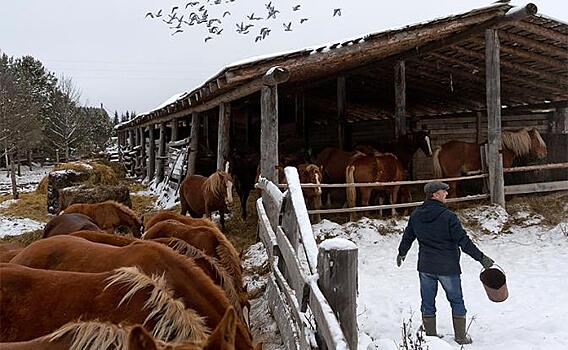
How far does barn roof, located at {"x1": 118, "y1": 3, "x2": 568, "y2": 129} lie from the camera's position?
7.39m

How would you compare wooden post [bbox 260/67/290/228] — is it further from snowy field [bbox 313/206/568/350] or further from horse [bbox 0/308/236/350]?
horse [bbox 0/308/236/350]

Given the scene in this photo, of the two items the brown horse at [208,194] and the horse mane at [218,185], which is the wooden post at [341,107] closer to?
the brown horse at [208,194]

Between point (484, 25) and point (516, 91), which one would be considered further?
point (516, 91)

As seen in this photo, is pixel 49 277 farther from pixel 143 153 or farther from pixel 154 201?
pixel 143 153

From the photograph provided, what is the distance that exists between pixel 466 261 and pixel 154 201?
941 centimetres

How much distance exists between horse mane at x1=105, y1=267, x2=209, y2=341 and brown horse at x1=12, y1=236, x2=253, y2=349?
0.12 meters

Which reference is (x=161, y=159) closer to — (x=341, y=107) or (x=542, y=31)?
(x=341, y=107)

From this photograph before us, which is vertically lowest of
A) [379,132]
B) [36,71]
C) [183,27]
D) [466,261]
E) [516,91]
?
[466,261]

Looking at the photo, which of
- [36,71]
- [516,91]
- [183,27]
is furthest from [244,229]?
[36,71]

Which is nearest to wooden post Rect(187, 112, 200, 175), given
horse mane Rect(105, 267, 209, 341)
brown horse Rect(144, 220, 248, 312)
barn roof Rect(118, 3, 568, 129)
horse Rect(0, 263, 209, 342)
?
barn roof Rect(118, 3, 568, 129)

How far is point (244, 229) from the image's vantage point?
8.96 metres

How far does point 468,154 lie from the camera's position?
32.6 feet

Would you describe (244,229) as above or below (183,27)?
below

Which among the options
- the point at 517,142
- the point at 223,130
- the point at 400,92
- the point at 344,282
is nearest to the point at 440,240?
the point at 344,282
